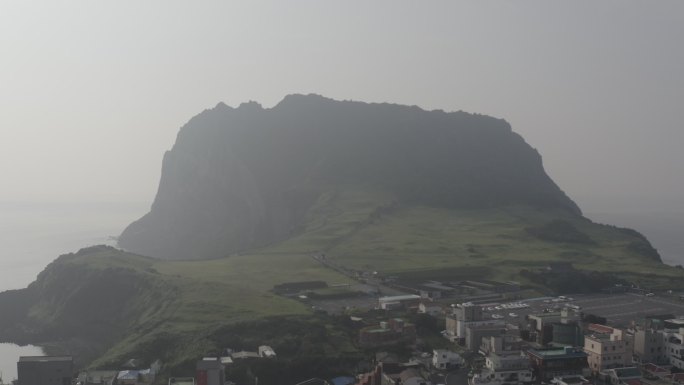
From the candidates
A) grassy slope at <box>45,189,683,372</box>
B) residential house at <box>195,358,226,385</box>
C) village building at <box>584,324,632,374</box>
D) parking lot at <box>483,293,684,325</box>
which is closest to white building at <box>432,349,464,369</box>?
village building at <box>584,324,632,374</box>

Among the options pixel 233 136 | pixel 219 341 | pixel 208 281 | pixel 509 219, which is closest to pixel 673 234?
pixel 509 219

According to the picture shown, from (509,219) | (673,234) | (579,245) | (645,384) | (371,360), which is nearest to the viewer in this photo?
(645,384)

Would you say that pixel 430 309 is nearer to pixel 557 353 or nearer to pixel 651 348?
pixel 557 353

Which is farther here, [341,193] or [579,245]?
[341,193]

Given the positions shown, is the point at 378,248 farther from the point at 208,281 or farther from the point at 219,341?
the point at 219,341

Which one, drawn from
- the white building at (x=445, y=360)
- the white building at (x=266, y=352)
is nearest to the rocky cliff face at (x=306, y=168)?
the white building at (x=266, y=352)

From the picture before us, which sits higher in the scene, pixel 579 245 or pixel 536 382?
pixel 579 245
